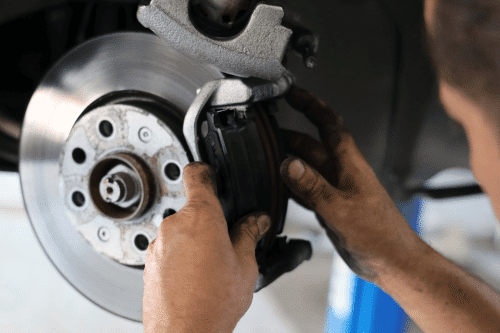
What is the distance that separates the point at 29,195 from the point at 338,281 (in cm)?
55

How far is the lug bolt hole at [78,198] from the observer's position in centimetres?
62

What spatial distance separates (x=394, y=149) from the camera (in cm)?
55

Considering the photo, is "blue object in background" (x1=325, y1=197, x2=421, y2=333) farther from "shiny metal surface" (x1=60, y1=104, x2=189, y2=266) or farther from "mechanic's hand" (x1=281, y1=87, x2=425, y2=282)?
"shiny metal surface" (x1=60, y1=104, x2=189, y2=266)

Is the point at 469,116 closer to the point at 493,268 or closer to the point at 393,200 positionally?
the point at 393,200

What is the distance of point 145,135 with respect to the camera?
0.54 metres

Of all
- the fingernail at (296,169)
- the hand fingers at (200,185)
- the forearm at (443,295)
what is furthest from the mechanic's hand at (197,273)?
the forearm at (443,295)

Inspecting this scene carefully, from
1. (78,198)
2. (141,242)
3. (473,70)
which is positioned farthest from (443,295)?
(78,198)

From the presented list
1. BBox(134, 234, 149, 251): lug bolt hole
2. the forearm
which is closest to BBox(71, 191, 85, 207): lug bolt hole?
BBox(134, 234, 149, 251): lug bolt hole

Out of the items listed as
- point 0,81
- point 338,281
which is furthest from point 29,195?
point 338,281

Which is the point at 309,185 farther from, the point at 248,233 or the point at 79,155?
the point at 79,155

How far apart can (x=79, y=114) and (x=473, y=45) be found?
540mm

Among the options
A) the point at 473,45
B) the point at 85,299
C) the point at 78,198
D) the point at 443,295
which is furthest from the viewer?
the point at 85,299

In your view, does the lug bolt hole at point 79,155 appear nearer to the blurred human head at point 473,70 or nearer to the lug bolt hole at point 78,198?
Answer: the lug bolt hole at point 78,198

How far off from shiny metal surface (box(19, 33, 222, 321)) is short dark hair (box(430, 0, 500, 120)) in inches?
10.2
